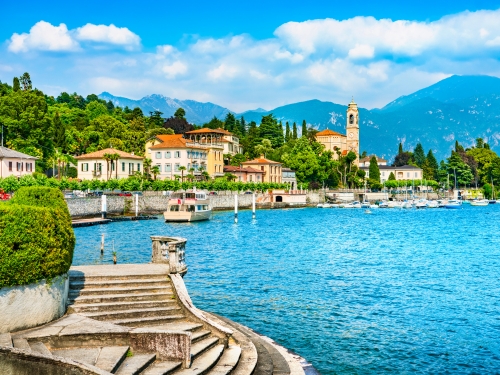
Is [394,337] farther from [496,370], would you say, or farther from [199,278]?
[199,278]

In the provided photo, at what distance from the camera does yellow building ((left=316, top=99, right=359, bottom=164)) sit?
621 ft

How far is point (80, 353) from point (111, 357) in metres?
0.82

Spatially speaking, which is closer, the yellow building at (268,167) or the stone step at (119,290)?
the stone step at (119,290)

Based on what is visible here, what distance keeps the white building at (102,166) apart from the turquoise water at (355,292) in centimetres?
3798

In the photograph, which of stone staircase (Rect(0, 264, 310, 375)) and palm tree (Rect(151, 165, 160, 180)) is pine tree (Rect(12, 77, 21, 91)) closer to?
palm tree (Rect(151, 165, 160, 180))

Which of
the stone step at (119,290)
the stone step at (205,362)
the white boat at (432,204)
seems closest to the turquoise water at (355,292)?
the stone step at (205,362)

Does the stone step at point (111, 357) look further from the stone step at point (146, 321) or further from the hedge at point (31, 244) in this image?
the hedge at point (31, 244)

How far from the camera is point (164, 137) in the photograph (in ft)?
378

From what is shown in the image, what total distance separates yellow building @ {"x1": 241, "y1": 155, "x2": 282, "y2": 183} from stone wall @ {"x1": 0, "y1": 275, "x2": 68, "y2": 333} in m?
112

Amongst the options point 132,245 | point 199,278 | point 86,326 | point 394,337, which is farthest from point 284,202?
point 86,326

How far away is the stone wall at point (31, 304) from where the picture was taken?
1281 centimetres

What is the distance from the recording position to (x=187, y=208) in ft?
247

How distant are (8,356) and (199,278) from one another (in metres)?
21.1

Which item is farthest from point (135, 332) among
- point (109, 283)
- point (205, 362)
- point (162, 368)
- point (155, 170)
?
point (155, 170)
